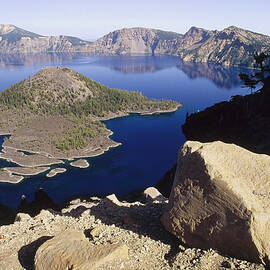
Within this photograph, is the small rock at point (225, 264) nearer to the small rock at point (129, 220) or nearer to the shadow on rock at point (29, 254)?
the small rock at point (129, 220)

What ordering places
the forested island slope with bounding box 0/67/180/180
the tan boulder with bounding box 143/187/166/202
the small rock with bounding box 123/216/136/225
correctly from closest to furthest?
the small rock with bounding box 123/216/136/225
the tan boulder with bounding box 143/187/166/202
the forested island slope with bounding box 0/67/180/180

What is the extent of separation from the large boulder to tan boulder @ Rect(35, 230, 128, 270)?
4463 mm

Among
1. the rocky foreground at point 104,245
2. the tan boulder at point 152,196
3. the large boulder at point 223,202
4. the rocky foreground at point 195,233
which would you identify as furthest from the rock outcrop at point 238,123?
the rocky foreground at point 104,245

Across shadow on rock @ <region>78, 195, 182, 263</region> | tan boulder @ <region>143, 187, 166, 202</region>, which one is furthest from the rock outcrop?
shadow on rock @ <region>78, 195, 182, 263</region>

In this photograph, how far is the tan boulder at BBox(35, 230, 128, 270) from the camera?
657 inches

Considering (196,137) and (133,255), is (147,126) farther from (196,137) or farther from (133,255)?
(133,255)

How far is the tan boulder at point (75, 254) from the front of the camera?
54.7 ft

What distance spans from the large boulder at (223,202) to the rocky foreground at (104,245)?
95cm

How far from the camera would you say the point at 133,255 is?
1783 cm

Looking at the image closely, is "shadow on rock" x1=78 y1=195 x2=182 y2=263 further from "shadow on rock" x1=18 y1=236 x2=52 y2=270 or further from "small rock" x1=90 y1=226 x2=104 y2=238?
"shadow on rock" x1=18 y1=236 x2=52 y2=270

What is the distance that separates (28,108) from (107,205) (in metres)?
171

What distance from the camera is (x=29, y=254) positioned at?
20234 millimetres

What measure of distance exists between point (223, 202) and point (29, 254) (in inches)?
561

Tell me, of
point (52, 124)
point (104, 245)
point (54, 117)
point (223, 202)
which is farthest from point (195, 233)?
point (54, 117)
